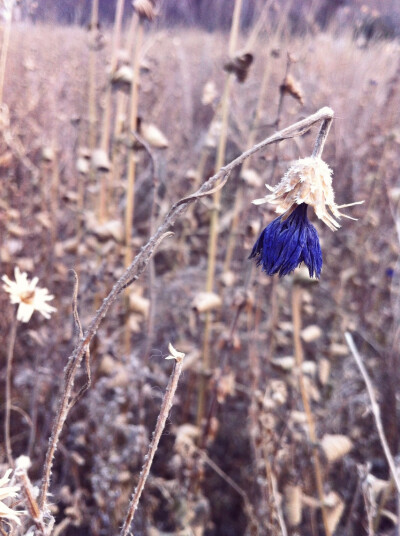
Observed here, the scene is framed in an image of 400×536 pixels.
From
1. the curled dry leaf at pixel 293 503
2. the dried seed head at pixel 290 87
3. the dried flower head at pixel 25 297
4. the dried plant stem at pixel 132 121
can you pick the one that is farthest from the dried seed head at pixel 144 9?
the curled dry leaf at pixel 293 503

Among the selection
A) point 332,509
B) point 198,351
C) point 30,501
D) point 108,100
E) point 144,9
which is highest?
point 144,9

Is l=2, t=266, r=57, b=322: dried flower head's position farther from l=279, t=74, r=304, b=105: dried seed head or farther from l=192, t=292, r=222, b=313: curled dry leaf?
l=279, t=74, r=304, b=105: dried seed head

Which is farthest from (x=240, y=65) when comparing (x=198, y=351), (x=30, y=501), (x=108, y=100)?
(x=30, y=501)

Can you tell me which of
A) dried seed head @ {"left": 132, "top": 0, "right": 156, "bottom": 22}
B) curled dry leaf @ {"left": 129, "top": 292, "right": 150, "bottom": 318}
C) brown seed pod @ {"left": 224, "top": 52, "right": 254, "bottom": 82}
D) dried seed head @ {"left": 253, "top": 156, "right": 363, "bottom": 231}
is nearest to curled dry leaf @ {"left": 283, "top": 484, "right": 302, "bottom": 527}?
curled dry leaf @ {"left": 129, "top": 292, "right": 150, "bottom": 318}

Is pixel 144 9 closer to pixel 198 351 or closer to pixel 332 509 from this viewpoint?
pixel 198 351

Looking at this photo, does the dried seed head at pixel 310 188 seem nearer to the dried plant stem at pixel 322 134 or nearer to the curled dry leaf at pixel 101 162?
the dried plant stem at pixel 322 134
